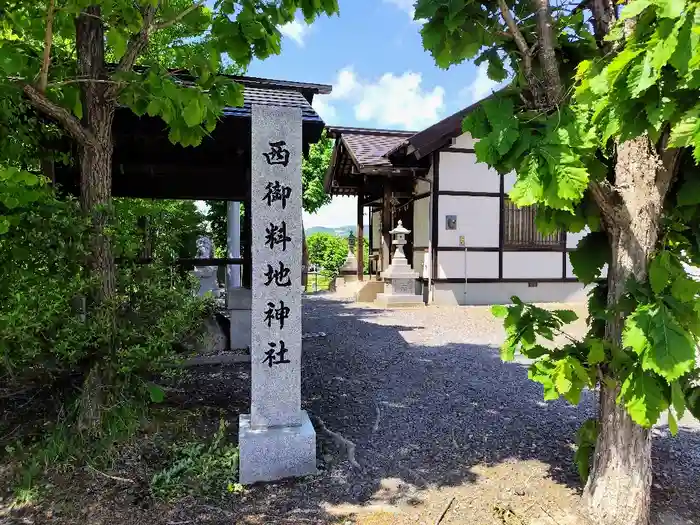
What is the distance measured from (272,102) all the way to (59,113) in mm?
2485

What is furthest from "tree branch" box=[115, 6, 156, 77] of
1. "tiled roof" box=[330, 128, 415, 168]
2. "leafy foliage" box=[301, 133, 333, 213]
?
"leafy foliage" box=[301, 133, 333, 213]

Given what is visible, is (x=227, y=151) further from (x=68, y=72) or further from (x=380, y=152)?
(x=380, y=152)

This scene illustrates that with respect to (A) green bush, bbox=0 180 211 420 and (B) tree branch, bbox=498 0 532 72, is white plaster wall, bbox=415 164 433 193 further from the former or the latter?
(B) tree branch, bbox=498 0 532 72

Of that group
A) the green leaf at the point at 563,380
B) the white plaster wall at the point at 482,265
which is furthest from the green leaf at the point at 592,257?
the white plaster wall at the point at 482,265

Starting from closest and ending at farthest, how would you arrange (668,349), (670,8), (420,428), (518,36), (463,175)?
(670,8) < (668,349) < (518,36) < (420,428) < (463,175)

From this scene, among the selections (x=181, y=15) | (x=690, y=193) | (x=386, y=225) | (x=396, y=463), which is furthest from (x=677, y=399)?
(x=386, y=225)

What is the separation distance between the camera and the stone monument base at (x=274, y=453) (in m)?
3.35

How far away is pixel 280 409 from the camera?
3566mm

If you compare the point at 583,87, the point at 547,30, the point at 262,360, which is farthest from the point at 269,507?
the point at 547,30

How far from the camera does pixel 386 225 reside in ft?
47.5

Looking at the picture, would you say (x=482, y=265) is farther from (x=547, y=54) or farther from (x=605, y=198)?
(x=547, y=54)

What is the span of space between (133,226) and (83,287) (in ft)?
2.46

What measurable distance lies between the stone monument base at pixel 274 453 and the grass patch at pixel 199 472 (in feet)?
0.50

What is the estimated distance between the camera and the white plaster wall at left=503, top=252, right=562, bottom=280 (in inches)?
512
